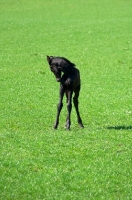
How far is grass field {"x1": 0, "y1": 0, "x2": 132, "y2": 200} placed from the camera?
10852 millimetres

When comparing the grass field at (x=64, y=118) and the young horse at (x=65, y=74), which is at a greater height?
the young horse at (x=65, y=74)

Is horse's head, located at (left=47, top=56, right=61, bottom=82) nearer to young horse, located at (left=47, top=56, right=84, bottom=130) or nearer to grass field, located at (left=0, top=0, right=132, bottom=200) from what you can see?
young horse, located at (left=47, top=56, right=84, bottom=130)

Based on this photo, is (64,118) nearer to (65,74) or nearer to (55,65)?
(65,74)

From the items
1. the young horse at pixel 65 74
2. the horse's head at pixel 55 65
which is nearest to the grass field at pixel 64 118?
the young horse at pixel 65 74

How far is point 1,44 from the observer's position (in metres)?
37.5

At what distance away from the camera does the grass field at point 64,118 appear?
1085 centimetres

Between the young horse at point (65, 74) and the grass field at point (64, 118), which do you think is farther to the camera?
the young horse at point (65, 74)

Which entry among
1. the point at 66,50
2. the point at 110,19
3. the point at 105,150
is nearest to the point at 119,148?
the point at 105,150

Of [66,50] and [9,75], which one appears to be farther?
[66,50]

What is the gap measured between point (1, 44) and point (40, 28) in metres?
8.84

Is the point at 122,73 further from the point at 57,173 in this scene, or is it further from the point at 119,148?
the point at 57,173

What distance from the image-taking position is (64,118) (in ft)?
58.3

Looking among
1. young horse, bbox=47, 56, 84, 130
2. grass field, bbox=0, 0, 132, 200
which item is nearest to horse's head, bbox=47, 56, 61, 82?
young horse, bbox=47, 56, 84, 130

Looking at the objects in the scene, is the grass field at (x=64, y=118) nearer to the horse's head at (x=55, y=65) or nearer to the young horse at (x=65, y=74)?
the young horse at (x=65, y=74)
